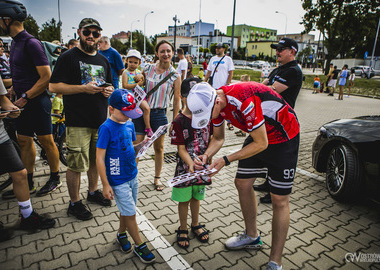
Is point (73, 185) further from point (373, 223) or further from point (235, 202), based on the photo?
point (373, 223)

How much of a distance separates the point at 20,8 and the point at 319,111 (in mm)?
11543

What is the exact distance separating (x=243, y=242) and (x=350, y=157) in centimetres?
198

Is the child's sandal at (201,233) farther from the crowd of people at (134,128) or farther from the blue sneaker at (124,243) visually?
the blue sneaker at (124,243)

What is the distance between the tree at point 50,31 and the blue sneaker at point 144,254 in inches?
1441

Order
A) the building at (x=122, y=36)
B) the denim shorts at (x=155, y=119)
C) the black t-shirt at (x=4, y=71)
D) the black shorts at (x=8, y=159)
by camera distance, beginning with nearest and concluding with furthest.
Result: 1. the black shorts at (x=8, y=159)
2. the denim shorts at (x=155, y=119)
3. the black t-shirt at (x=4, y=71)
4. the building at (x=122, y=36)

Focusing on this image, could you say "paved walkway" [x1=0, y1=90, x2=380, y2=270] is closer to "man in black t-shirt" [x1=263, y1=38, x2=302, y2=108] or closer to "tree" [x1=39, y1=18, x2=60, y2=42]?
"man in black t-shirt" [x1=263, y1=38, x2=302, y2=108]

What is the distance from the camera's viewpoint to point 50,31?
115 ft

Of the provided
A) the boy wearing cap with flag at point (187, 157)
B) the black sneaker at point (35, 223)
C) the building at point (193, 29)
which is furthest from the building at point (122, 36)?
the boy wearing cap with flag at point (187, 157)

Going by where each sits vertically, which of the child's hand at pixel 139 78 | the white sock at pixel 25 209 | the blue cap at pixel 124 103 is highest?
the child's hand at pixel 139 78

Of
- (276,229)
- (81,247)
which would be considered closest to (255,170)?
(276,229)

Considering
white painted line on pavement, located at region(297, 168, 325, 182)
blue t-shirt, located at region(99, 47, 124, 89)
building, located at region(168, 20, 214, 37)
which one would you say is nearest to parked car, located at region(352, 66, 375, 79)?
white painted line on pavement, located at region(297, 168, 325, 182)

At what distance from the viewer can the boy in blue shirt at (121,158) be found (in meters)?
2.18

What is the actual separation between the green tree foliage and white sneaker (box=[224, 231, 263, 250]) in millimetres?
38357

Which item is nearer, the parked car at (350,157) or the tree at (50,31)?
the parked car at (350,157)
